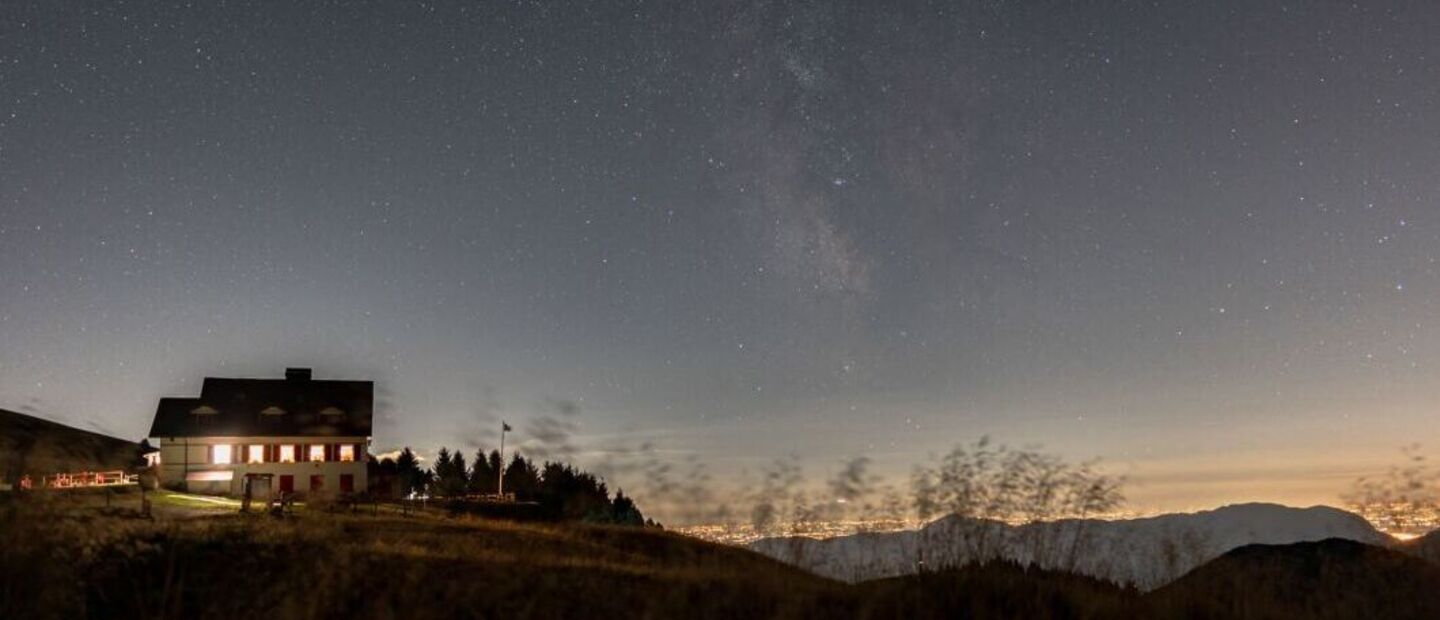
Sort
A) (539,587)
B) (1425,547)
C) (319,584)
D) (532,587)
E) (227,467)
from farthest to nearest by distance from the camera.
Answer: (227,467)
(1425,547)
(532,587)
(539,587)
(319,584)

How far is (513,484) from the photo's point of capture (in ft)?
221

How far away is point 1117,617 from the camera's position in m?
9.50

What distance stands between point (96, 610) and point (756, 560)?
739cm

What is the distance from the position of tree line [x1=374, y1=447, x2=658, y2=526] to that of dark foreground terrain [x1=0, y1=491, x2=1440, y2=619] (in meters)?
35.1

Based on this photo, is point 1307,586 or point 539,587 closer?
point 539,587

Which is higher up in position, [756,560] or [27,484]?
[27,484]

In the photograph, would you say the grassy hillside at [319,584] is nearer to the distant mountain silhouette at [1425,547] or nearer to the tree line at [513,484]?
the distant mountain silhouette at [1425,547]

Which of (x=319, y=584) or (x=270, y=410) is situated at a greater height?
(x=270, y=410)

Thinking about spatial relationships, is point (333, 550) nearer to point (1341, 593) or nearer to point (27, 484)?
point (27, 484)

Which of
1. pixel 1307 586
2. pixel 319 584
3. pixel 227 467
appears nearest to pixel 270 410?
pixel 227 467

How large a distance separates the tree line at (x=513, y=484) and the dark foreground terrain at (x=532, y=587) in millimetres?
35129

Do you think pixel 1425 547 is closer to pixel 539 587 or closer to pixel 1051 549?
pixel 1051 549

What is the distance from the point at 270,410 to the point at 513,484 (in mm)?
15991

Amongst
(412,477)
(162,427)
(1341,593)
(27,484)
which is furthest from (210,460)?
(1341,593)
